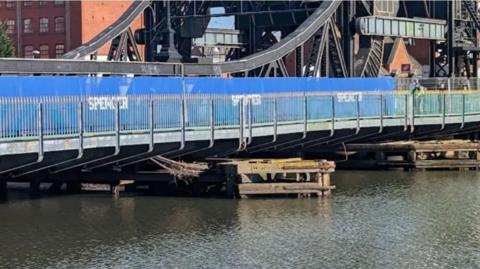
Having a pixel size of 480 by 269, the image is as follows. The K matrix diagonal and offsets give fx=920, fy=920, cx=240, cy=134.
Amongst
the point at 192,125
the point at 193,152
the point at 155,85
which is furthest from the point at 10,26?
the point at 192,125

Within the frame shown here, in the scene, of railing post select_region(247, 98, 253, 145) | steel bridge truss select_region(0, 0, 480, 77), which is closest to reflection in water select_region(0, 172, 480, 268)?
railing post select_region(247, 98, 253, 145)

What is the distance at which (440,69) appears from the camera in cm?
6084

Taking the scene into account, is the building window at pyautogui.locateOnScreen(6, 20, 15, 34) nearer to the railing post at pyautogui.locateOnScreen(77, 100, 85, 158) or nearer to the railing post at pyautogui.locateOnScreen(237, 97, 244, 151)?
the railing post at pyautogui.locateOnScreen(237, 97, 244, 151)

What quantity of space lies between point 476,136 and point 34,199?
29269 mm

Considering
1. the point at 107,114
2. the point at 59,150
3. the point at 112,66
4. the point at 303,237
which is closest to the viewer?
the point at 303,237

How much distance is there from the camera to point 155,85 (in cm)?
3356

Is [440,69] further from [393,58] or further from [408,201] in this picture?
[393,58]

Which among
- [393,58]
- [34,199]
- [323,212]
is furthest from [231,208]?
[393,58]

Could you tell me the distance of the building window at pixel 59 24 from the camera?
10994 centimetres

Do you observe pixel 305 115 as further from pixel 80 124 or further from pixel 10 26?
pixel 10 26

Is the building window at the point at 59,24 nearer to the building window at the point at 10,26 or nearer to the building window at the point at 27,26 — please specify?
the building window at the point at 27,26

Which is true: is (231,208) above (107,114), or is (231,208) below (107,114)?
below

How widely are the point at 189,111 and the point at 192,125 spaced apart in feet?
1.70

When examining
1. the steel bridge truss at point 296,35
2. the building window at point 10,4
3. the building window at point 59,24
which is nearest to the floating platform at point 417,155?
the steel bridge truss at point 296,35
